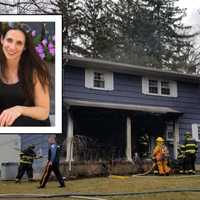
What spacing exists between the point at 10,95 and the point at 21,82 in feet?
2.03

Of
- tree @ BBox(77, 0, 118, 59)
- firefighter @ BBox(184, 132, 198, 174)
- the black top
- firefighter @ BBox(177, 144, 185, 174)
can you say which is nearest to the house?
firefighter @ BBox(177, 144, 185, 174)

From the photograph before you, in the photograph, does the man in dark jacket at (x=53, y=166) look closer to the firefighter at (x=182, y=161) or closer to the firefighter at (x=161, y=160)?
the firefighter at (x=161, y=160)

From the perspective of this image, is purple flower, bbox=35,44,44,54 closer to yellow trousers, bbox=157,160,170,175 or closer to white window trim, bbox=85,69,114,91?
white window trim, bbox=85,69,114,91

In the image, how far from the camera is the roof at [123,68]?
2504 cm

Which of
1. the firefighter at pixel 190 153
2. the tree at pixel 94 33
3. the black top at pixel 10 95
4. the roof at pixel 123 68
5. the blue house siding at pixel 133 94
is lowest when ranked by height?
the firefighter at pixel 190 153

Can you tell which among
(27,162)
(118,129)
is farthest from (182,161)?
(27,162)

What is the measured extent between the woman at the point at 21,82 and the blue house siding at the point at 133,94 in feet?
15.0

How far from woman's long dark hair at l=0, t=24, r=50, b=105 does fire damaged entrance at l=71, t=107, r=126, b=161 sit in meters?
3.81

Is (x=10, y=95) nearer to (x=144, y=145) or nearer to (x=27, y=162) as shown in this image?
(x=27, y=162)

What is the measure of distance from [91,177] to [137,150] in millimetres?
6364

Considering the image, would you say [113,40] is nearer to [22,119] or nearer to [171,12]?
[171,12]

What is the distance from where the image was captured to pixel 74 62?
81.7 ft

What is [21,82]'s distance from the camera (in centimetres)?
1997

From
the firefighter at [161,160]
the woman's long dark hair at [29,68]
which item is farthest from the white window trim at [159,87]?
the woman's long dark hair at [29,68]
